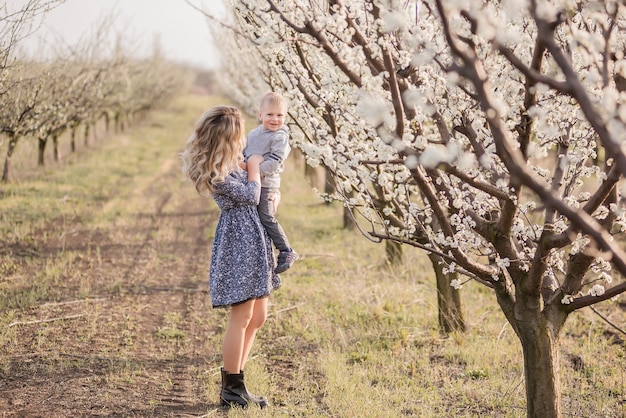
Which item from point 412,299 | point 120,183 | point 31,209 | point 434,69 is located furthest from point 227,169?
point 120,183

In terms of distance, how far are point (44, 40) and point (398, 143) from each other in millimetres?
11609

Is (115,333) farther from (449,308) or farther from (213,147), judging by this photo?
(449,308)

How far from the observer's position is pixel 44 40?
1201 centimetres

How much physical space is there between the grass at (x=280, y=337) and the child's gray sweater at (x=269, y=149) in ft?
5.19

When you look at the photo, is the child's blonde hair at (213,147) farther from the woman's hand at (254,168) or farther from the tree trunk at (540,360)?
the tree trunk at (540,360)

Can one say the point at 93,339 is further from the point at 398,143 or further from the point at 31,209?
the point at 31,209

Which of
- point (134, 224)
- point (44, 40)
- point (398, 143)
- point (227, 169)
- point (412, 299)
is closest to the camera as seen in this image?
point (398, 143)

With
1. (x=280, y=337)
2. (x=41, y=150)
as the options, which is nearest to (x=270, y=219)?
(x=280, y=337)

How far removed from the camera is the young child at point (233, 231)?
3857 millimetres

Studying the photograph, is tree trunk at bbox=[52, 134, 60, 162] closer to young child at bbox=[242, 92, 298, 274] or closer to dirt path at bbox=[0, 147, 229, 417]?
dirt path at bbox=[0, 147, 229, 417]

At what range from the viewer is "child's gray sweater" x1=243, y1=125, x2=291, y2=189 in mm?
4086

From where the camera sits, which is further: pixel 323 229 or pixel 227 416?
pixel 323 229

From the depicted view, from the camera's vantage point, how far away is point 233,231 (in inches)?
156

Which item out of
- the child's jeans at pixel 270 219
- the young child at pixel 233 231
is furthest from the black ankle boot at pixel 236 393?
the child's jeans at pixel 270 219
